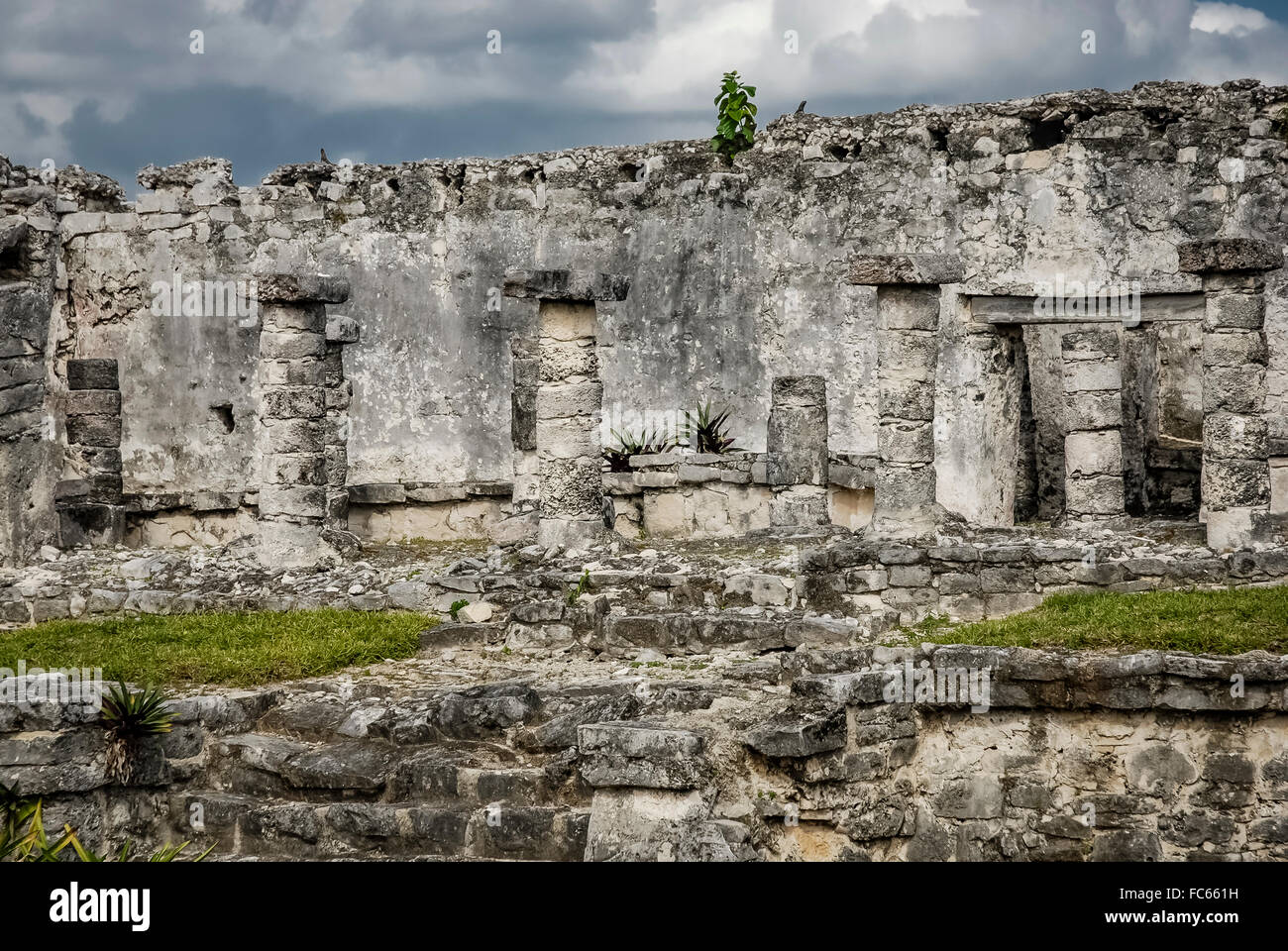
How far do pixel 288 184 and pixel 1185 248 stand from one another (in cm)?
990

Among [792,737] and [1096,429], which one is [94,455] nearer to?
[1096,429]

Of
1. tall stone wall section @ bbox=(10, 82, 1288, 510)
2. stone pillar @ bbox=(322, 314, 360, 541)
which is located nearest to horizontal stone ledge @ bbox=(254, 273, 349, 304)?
stone pillar @ bbox=(322, 314, 360, 541)

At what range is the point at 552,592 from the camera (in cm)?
1183

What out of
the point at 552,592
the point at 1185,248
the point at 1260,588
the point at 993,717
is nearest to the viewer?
the point at 993,717

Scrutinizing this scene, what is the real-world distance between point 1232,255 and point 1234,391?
1077 millimetres

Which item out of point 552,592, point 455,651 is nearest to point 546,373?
point 552,592

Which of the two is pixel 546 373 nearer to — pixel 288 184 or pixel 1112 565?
pixel 1112 565

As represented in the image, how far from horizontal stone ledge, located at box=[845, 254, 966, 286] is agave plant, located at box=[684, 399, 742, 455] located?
437 centimetres

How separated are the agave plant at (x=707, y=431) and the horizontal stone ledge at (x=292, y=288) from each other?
497 cm

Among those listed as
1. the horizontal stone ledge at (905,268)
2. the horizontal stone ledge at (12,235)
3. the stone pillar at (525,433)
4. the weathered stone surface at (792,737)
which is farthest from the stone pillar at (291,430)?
the weathered stone surface at (792,737)

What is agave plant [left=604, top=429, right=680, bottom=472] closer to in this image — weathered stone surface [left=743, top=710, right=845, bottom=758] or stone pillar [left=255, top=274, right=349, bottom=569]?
stone pillar [left=255, top=274, right=349, bottom=569]

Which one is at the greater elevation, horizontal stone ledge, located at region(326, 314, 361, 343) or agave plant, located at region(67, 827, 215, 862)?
horizontal stone ledge, located at region(326, 314, 361, 343)

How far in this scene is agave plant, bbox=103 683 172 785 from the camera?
868 centimetres
